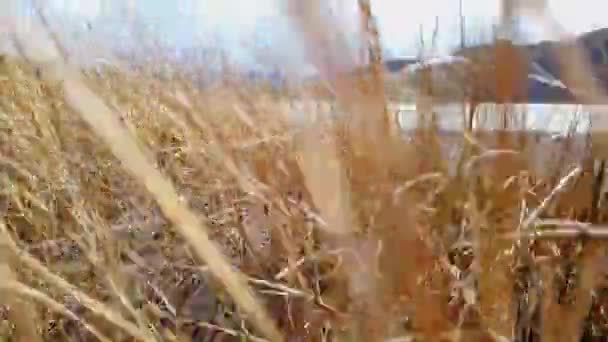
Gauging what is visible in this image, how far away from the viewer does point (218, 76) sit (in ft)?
2.60

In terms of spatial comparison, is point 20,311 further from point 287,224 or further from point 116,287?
point 287,224

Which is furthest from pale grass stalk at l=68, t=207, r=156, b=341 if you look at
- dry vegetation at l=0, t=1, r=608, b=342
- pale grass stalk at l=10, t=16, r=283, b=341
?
pale grass stalk at l=10, t=16, r=283, b=341

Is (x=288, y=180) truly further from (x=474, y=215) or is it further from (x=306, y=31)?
(x=306, y=31)

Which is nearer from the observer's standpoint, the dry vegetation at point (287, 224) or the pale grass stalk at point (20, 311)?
the dry vegetation at point (287, 224)

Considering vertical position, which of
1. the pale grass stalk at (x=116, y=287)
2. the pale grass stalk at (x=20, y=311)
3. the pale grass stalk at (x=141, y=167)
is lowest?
the pale grass stalk at (x=116, y=287)

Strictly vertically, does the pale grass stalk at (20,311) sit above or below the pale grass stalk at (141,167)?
below

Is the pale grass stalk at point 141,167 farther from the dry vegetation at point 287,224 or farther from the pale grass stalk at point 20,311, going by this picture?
the pale grass stalk at point 20,311

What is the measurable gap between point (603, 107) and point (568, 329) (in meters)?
0.13

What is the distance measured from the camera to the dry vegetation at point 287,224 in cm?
31

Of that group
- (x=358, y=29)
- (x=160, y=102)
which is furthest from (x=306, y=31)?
(x=160, y=102)

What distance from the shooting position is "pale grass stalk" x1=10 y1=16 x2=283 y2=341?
0.27m

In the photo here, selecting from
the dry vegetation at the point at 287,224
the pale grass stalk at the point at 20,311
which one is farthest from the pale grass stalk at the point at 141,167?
the pale grass stalk at the point at 20,311

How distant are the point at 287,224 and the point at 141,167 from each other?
52 centimetres

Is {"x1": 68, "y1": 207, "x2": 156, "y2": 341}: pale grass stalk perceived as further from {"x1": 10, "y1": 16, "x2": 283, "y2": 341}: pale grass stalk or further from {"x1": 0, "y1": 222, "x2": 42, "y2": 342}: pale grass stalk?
{"x1": 10, "y1": 16, "x2": 283, "y2": 341}: pale grass stalk
